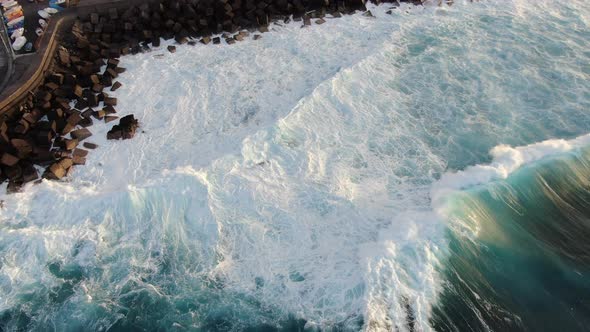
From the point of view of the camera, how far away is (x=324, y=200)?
1232 cm

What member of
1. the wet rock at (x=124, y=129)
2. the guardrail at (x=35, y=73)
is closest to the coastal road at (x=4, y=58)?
the guardrail at (x=35, y=73)

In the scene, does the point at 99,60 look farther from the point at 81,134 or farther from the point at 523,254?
the point at 523,254

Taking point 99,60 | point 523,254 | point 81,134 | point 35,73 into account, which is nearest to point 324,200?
point 523,254

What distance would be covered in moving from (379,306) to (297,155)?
17.0 feet

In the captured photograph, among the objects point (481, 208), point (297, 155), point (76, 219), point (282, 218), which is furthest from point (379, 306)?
point (76, 219)

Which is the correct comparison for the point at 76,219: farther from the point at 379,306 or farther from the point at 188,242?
the point at 379,306

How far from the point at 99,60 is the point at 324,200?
9862mm

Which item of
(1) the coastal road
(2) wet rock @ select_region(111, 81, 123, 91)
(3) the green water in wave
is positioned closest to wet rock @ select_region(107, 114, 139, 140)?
(2) wet rock @ select_region(111, 81, 123, 91)

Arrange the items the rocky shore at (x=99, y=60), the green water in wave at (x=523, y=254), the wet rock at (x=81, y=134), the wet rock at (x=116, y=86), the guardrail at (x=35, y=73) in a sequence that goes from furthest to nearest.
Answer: the wet rock at (x=116, y=86) < the guardrail at (x=35, y=73) < the wet rock at (x=81, y=134) < the rocky shore at (x=99, y=60) < the green water in wave at (x=523, y=254)

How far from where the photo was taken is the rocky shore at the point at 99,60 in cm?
1311

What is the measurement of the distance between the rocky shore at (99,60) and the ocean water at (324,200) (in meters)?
0.51

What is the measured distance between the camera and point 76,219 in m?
11.8

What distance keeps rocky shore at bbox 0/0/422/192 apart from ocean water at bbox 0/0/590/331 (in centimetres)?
51

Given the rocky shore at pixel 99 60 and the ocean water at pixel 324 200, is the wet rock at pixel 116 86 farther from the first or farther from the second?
the ocean water at pixel 324 200
